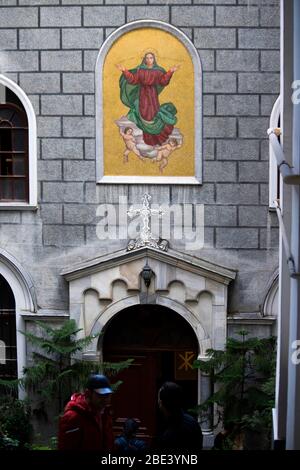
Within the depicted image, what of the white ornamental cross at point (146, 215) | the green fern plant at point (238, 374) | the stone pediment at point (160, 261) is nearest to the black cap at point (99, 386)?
the green fern plant at point (238, 374)

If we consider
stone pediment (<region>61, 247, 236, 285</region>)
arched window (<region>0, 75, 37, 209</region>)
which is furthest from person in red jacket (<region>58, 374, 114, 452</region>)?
arched window (<region>0, 75, 37, 209</region>)

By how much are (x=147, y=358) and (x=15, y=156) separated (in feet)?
13.1

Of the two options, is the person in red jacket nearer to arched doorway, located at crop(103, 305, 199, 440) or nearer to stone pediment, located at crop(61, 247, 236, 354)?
stone pediment, located at crop(61, 247, 236, 354)

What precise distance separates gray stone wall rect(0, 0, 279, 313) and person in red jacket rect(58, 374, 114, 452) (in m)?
7.07

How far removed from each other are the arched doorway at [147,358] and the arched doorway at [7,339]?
152cm

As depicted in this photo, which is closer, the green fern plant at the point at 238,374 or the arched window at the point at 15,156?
the green fern plant at the point at 238,374

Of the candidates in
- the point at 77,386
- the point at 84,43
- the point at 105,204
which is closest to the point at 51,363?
the point at 77,386

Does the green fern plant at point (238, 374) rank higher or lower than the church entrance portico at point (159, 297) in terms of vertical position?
lower

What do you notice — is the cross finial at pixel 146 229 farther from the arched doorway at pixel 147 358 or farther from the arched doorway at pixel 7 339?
the arched doorway at pixel 7 339

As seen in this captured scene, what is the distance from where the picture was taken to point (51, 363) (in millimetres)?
12906

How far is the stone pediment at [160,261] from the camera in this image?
12.8 meters

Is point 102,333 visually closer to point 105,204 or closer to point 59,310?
point 59,310

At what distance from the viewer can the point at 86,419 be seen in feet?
19.6
